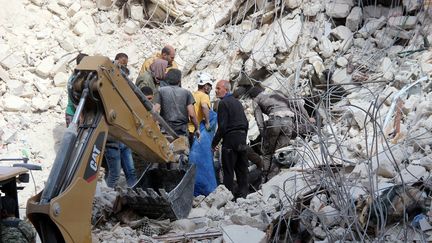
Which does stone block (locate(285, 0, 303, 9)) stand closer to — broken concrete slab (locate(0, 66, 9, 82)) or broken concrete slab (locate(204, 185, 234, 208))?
broken concrete slab (locate(0, 66, 9, 82))

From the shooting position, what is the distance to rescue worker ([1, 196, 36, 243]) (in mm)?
5289

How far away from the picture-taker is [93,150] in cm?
571

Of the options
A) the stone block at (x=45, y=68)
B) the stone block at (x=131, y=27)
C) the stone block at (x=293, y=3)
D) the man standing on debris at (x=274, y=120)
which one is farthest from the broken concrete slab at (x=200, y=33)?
the man standing on debris at (x=274, y=120)

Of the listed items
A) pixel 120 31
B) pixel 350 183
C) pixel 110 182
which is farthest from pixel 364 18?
pixel 350 183

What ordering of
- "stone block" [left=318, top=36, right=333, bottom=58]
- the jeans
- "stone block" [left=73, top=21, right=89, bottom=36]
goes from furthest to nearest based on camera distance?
"stone block" [left=73, top=21, right=89, bottom=36], "stone block" [left=318, top=36, right=333, bottom=58], the jeans

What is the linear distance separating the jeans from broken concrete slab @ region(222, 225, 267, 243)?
7.56 feet

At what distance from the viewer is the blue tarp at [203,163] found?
8828 millimetres

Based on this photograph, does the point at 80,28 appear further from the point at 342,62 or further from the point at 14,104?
the point at 342,62

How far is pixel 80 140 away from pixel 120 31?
26.5ft

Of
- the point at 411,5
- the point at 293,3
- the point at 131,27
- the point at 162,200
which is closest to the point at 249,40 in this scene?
the point at 293,3

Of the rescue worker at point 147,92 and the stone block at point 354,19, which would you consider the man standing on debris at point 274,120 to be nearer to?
the rescue worker at point 147,92

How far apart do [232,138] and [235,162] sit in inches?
13.1

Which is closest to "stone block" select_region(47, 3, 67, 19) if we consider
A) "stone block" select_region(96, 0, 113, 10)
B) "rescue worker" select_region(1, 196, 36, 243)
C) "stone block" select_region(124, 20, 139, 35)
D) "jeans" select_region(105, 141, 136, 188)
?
"stone block" select_region(96, 0, 113, 10)

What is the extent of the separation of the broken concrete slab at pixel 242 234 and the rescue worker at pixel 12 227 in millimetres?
1698
